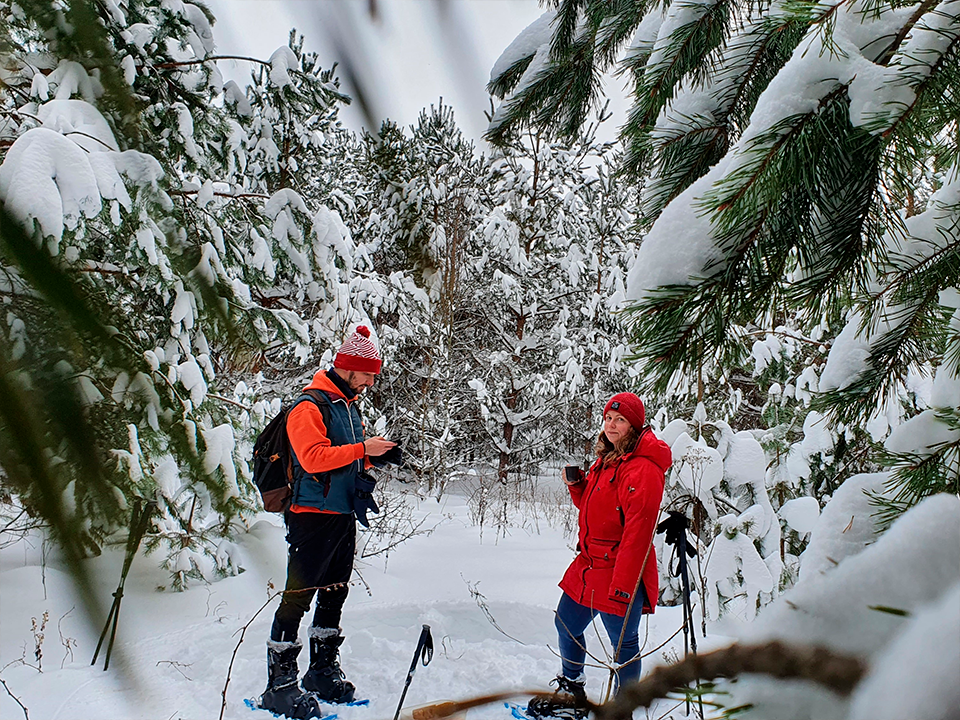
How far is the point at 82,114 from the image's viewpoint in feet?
1.09

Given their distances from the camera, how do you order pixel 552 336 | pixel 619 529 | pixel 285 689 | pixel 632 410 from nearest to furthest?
pixel 619 529 → pixel 632 410 → pixel 285 689 → pixel 552 336

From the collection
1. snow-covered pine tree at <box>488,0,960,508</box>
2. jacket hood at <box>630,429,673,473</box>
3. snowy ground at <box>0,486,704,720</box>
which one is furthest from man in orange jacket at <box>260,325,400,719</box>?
snow-covered pine tree at <box>488,0,960,508</box>

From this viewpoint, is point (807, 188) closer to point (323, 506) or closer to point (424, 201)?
point (424, 201)

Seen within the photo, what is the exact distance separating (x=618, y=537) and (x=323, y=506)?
1340 millimetres

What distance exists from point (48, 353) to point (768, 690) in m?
0.36

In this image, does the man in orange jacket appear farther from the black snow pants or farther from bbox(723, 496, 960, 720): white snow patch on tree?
bbox(723, 496, 960, 720): white snow patch on tree

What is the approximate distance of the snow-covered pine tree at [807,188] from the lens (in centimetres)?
88

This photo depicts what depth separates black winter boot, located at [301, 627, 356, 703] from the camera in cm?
290

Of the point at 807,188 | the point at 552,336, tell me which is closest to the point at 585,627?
the point at 807,188

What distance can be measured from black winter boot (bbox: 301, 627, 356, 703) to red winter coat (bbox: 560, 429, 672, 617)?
124 cm

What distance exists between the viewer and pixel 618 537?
8.22 feet

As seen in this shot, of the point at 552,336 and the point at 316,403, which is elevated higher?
the point at 552,336

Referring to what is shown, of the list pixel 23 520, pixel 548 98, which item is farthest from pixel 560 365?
pixel 23 520

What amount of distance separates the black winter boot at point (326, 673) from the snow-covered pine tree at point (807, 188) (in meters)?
2.54
